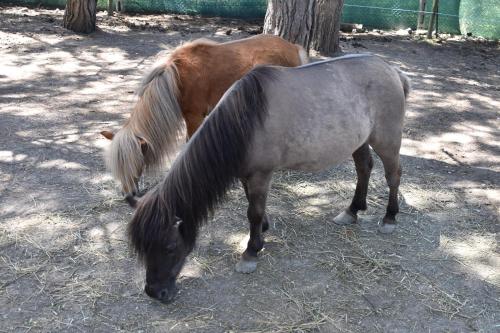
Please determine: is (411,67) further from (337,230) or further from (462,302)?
(462,302)

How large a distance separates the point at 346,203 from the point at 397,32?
819 centimetres

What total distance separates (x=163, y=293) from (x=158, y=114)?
1506 millimetres

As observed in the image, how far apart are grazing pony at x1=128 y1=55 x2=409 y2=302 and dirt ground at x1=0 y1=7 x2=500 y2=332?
26cm

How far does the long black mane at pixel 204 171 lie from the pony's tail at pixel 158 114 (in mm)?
889

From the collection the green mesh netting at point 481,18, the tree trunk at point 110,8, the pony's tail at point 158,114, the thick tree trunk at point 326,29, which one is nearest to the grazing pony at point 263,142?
the pony's tail at point 158,114

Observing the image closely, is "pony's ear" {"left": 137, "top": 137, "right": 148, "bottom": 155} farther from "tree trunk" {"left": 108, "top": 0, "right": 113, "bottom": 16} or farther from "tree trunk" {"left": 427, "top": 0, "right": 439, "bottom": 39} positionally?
"tree trunk" {"left": 427, "top": 0, "right": 439, "bottom": 39}

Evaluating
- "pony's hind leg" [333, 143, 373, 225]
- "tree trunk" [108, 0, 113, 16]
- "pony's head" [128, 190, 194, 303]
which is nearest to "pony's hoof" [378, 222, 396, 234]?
"pony's hind leg" [333, 143, 373, 225]

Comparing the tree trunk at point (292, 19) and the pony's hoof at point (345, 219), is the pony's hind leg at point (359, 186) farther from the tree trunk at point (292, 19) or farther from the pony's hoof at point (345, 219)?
the tree trunk at point (292, 19)

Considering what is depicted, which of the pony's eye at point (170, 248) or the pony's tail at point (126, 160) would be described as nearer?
the pony's eye at point (170, 248)

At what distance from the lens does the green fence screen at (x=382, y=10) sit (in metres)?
11.0

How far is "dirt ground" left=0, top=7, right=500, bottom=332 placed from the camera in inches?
117

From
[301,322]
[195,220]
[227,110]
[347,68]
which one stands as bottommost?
[301,322]

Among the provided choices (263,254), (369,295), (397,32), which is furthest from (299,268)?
(397,32)

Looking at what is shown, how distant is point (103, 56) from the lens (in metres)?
8.34
